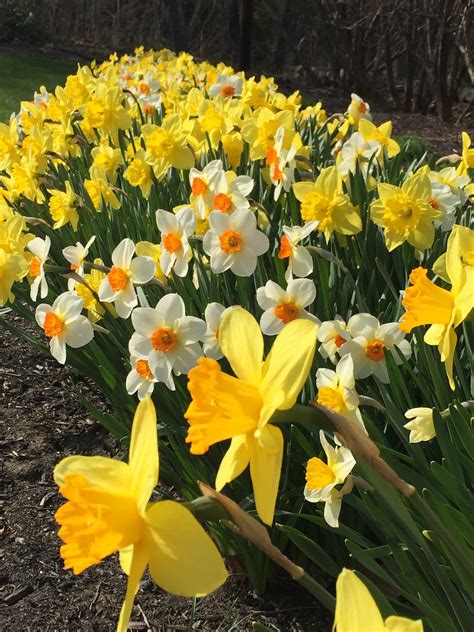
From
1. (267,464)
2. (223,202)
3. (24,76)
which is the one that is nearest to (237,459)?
(267,464)

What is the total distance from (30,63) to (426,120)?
7366 mm

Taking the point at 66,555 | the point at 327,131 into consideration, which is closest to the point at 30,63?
the point at 327,131

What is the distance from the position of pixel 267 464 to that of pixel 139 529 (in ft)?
0.49

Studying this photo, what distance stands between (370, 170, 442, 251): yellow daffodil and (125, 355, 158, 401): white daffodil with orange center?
0.72 m

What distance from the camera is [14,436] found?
2613 mm

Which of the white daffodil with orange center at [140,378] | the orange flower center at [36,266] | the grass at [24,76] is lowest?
the grass at [24,76]

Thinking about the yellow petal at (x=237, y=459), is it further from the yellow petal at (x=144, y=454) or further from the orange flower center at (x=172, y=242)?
the orange flower center at (x=172, y=242)

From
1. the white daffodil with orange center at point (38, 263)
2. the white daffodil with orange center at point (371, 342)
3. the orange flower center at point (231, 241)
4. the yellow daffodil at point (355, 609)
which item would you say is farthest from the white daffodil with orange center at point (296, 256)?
the yellow daffodil at point (355, 609)

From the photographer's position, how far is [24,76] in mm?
11484

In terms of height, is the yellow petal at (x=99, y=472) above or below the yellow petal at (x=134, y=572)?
above

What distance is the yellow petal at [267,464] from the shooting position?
2.35 ft

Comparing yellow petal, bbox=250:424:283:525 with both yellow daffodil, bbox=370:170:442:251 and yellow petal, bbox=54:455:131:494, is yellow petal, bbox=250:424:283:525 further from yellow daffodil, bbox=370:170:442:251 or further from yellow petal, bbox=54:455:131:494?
yellow daffodil, bbox=370:170:442:251

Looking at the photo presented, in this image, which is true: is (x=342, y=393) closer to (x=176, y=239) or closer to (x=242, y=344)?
(x=242, y=344)

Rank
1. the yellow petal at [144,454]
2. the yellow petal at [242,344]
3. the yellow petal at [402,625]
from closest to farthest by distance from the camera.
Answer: the yellow petal at [402,625]
the yellow petal at [144,454]
the yellow petal at [242,344]
